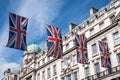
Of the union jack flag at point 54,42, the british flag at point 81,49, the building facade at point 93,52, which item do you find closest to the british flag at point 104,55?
the building facade at point 93,52

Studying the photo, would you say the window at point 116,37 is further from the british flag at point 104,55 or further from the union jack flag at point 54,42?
the union jack flag at point 54,42

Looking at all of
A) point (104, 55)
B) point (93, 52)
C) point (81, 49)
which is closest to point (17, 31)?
point (81, 49)

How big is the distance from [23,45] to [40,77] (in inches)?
1347

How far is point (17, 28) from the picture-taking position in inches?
999

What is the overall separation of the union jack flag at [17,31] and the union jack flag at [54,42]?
5.90m

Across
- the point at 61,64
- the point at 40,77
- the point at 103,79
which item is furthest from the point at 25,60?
the point at 103,79

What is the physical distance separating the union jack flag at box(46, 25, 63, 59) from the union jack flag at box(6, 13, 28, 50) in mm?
5902

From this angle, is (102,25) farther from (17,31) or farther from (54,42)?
(17,31)

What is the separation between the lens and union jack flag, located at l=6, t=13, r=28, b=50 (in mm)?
24234

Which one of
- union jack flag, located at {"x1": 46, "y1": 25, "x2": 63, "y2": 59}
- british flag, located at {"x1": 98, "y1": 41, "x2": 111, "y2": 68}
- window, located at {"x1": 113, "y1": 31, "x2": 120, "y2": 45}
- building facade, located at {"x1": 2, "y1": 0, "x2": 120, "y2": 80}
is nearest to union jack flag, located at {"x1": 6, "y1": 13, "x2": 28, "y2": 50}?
union jack flag, located at {"x1": 46, "y1": 25, "x2": 63, "y2": 59}

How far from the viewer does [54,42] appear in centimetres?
3184

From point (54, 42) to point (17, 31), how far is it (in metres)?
7.86

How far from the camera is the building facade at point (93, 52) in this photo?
38.1 m

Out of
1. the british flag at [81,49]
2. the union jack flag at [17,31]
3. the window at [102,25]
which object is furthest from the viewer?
the window at [102,25]
